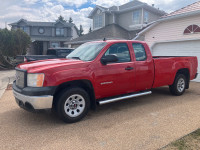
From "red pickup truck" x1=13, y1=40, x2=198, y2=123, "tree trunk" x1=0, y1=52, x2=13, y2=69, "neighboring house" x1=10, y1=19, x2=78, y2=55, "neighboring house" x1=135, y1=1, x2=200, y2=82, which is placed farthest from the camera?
"neighboring house" x1=10, y1=19, x2=78, y2=55

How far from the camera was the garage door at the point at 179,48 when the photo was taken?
948cm

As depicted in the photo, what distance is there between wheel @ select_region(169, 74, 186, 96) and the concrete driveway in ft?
3.20

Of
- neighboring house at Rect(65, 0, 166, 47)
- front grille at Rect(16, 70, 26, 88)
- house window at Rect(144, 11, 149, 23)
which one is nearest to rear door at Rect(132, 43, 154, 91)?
front grille at Rect(16, 70, 26, 88)

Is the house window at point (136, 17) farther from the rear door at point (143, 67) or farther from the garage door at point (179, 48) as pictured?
the rear door at point (143, 67)

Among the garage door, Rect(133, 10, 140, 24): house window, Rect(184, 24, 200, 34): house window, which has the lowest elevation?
the garage door

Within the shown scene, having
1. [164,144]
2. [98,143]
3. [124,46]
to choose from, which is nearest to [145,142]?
[164,144]

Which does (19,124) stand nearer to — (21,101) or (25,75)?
(21,101)

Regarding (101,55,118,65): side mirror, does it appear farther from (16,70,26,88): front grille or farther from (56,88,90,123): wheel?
(16,70,26,88): front grille

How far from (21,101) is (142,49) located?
3.64 m

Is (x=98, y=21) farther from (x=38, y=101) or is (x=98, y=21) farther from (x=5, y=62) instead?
(x=38, y=101)

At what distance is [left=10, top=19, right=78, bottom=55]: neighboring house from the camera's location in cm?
3397

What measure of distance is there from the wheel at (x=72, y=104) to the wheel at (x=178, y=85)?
11.9 feet

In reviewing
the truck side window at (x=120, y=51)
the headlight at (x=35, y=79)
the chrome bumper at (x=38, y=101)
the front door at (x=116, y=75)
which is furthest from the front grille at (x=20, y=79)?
the truck side window at (x=120, y=51)

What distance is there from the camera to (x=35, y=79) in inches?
145
